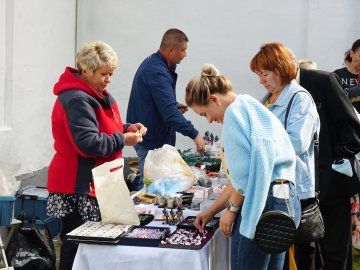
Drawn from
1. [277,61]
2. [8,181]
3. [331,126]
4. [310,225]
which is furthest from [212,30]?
[310,225]

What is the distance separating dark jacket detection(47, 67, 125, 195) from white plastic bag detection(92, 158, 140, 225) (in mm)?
254

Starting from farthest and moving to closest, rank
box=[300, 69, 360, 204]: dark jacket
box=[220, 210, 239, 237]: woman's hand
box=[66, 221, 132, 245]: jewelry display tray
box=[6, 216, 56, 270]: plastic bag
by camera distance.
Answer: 1. box=[6, 216, 56, 270]: plastic bag
2. box=[300, 69, 360, 204]: dark jacket
3. box=[66, 221, 132, 245]: jewelry display tray
4. box=[220, 210, 239, 237]: woman's hand

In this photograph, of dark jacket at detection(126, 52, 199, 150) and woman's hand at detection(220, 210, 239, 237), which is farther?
dark jacket at detection(126, 52, 199, 150)

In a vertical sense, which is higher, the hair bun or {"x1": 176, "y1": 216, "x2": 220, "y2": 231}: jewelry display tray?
the hair bun

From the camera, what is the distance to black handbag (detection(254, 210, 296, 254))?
2244 mm

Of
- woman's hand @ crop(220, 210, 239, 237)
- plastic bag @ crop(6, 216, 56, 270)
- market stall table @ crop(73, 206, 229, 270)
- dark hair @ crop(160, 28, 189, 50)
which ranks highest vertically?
dark hair @ crop(160, 28, 189, 50)

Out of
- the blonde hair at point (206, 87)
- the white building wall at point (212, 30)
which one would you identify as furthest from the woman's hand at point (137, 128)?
the white building wall at point (212, 30)

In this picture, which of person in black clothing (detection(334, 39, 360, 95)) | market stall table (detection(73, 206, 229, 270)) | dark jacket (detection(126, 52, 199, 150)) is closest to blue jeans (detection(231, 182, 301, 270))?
market stall table (detection(73, 206, 229, 270))

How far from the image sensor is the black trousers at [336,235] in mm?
3488

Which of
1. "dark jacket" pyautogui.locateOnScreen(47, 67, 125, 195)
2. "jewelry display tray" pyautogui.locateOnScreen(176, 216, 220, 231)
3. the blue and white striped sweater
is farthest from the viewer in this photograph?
"dark jacket" pyautogui.locateOnScreen(47, 67, 125, 195)

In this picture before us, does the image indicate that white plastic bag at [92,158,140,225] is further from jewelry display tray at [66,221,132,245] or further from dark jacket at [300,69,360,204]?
dark jacket at [300,69,360,204]

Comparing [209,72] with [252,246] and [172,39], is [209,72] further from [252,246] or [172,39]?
[172,39]

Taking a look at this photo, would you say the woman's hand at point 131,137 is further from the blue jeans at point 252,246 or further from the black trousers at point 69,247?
the blue jeans at point 252,246

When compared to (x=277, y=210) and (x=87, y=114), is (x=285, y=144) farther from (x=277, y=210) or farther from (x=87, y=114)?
(x=87, y=114)
